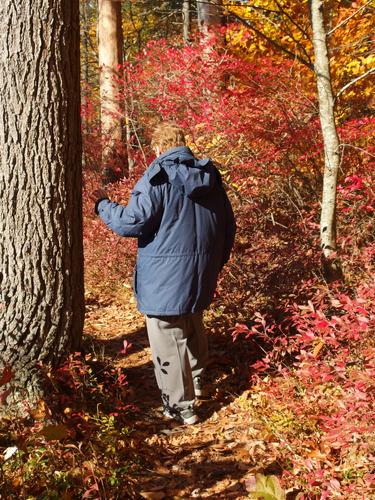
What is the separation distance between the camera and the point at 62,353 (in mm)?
3521

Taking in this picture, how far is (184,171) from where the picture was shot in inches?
134

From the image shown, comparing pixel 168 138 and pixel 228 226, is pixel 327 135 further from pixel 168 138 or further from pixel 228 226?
pixel 168 138

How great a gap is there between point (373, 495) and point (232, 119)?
3.94 meters

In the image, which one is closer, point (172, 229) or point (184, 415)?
point (172, 229)

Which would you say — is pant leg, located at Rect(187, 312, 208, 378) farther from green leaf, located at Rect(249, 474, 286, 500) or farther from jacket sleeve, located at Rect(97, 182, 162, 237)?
green leaf, located at Rect(249, 474, 286, 500)

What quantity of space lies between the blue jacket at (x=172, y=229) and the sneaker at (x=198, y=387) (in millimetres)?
817

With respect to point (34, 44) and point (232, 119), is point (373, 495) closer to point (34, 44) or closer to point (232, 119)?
point (34, 44)

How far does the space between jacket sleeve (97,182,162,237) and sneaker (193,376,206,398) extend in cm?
140

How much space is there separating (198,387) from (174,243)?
4.48ft

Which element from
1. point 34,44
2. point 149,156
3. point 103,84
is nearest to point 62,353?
point 34,44

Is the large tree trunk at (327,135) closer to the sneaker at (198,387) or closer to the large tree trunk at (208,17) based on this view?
the sneaker at (198,387)

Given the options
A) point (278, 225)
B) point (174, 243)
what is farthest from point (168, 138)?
point (278, 225)

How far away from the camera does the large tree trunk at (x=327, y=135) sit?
4410 millimetres

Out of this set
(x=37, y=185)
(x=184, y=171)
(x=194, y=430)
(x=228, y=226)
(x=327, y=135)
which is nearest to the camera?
(x=37, y=185)
